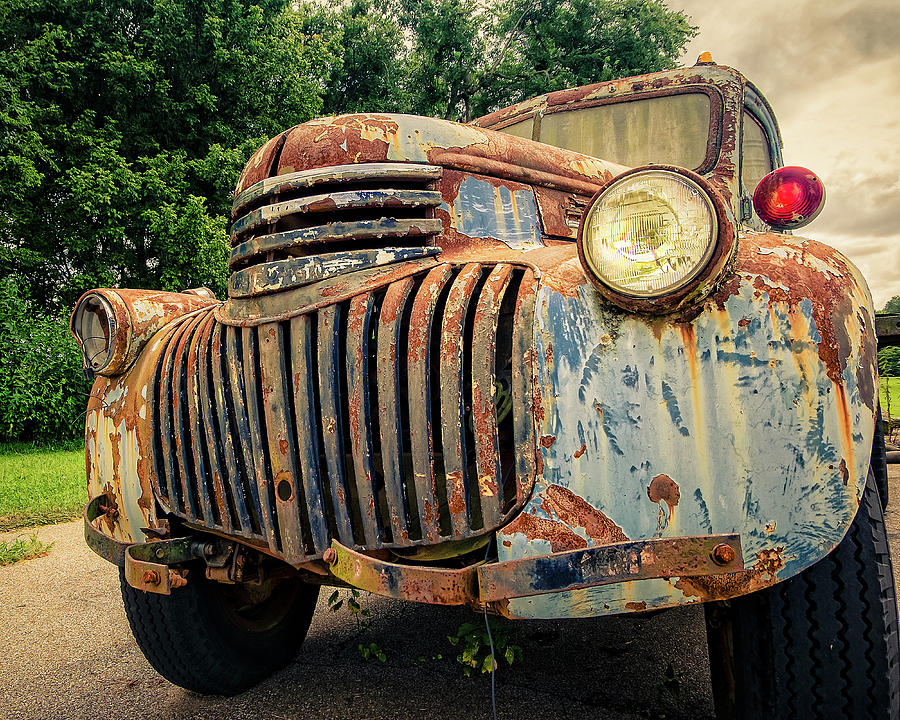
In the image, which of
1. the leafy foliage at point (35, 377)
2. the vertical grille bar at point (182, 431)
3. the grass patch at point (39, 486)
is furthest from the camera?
the leafy foliage at point (35, 377)

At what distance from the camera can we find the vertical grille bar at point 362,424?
1555 mm

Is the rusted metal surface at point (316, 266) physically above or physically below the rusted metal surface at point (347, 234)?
below

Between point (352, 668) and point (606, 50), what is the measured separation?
60.6ft

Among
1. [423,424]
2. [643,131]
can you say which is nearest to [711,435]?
[423,424]

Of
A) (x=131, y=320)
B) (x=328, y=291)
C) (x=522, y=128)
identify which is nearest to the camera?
(x=328, y=291)

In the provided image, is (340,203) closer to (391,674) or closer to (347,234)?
(347,234)

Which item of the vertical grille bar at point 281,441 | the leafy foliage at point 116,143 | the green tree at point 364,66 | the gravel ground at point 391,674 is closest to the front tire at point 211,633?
the gravel ground at point 391,674

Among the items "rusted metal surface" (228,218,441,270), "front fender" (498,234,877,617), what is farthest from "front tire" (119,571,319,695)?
"front fender" (498,234,877,617)

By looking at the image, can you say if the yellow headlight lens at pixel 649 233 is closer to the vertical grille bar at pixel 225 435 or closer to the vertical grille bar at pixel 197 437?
the vertical grille bar at pixel 225 435

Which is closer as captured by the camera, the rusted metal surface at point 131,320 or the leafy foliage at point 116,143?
the rusted metal surface at point 131,320

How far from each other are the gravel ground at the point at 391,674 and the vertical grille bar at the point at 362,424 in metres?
0.74

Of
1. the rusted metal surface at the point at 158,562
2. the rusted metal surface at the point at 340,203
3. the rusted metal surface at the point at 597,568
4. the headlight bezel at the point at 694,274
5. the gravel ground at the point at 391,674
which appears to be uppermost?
the rusted metal surface at the point at 340,203

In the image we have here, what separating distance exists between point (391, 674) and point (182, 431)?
1.26 m

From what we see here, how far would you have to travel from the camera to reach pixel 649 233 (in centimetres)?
147
